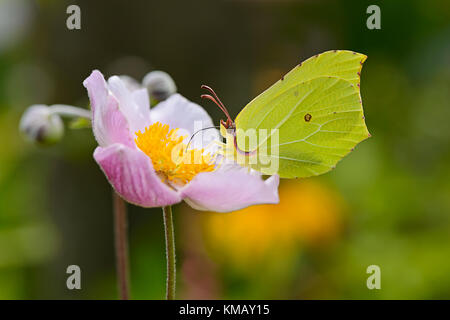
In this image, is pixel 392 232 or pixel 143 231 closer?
pixel 392 232

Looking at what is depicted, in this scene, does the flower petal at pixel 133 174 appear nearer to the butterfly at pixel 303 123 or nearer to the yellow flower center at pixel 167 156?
the yellow flower center at pixel 167 156

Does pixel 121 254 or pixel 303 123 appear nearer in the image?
pixel 121 254

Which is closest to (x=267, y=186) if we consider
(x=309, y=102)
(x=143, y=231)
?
(x=309, y=102)

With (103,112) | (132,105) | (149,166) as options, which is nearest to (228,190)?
(149,166)

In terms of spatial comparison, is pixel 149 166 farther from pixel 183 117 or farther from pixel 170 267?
pixel 183 117

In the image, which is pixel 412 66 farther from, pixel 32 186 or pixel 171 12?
pixel 32 186

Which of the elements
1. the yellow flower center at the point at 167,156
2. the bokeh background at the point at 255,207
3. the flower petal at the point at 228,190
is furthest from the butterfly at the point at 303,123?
the bokeh background at the point at 255,207
